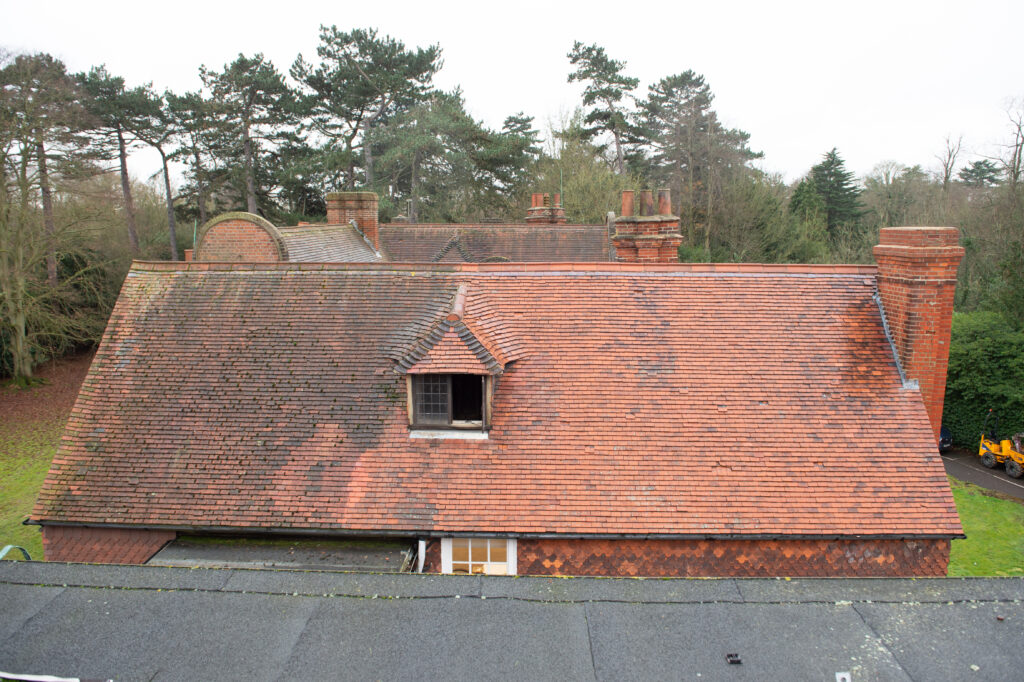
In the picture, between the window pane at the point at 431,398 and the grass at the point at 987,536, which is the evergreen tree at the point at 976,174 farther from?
the window pane at the point at 431,398

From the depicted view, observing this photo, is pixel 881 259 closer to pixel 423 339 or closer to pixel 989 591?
pixel 989 591

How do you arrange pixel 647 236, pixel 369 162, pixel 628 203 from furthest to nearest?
pixel 369 162, pixel 628 203, pixel 647 236

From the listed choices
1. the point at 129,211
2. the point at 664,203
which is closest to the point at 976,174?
the point at 664,203

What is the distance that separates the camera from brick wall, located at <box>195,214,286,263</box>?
17.1 metres

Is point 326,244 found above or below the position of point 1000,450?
above

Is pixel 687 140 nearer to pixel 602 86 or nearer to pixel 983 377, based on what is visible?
pixel 602 86

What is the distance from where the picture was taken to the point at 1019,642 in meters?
5.40

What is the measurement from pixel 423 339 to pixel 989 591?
24.7 feet

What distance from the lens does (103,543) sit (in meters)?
9.52

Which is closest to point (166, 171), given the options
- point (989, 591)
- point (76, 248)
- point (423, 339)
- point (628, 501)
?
point (76, 248)

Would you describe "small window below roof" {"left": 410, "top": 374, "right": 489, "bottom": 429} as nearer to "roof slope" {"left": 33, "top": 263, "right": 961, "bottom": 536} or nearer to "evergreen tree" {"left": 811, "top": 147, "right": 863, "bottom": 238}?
"roof slope" {"left": 33, "top": 263, "right": 961, "bottom": 536}

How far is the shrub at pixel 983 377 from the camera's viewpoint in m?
22.0

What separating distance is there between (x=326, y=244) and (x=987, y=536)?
1975 cm

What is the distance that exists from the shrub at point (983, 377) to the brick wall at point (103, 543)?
25.0 meters
